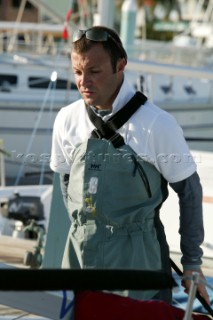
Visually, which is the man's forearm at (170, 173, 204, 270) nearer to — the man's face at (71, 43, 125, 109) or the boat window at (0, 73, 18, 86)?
the man's face at (71, 43, 125, 109)

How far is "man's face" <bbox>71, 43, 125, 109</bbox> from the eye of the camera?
262 cm

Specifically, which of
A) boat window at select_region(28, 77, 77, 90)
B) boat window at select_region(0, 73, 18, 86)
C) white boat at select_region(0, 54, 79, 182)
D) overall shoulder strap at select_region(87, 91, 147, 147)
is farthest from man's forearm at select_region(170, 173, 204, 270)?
boat window at select_region(0, 73, 18, 86)

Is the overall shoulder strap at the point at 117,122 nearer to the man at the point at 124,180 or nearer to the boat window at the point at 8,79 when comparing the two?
the man at the point at 124,180

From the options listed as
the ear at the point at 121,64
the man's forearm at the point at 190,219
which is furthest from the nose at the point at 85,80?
the man's forearm at the point at 190,219

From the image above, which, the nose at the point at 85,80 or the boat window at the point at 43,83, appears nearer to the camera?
the nose at the point at 85,80

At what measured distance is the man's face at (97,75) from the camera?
2.62m

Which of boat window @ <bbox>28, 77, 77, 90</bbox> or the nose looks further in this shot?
boat window @ <bbox>28, 77, 77, 90</bbox>

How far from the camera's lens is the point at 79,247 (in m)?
2.71

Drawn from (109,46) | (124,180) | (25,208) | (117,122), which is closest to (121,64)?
(109,46)

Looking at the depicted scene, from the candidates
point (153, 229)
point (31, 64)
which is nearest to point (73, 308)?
point (153, 229)

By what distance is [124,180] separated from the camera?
2631 mm

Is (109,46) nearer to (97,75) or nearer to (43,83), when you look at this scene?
(97,75)

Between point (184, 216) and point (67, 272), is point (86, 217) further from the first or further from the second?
point (67, 272)

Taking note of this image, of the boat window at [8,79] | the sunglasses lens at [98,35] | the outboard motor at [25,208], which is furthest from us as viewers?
the boat window at [8,79]
